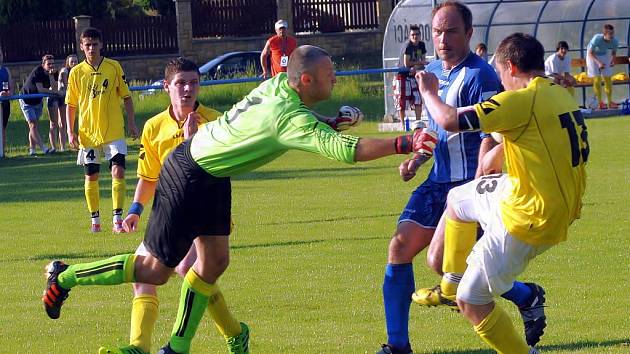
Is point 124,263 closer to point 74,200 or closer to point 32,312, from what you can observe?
point 32,312

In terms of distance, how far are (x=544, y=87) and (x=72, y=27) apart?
4095 centimetres

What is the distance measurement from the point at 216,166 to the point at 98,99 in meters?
8.61

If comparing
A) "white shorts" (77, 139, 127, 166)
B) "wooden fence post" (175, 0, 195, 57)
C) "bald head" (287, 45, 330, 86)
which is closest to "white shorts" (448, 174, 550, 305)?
"bald head" (287, 45, 330, 86)

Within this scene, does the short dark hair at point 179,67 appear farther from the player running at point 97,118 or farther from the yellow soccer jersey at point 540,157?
the player running at point 97,118

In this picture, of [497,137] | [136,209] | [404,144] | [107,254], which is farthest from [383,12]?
[404,144]

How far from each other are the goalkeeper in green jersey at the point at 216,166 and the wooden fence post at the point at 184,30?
39597mm

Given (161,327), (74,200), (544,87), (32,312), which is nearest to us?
(544,87)

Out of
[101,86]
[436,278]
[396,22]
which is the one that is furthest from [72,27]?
[436,278]

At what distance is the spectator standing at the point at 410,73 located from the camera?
2789cm

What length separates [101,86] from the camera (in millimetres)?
15391

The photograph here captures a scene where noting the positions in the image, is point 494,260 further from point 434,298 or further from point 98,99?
point 98,99

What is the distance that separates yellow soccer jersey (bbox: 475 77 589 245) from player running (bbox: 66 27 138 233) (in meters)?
8.57

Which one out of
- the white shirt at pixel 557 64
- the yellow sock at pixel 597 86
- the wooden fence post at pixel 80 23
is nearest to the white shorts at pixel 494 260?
the white shirt at pixel 557 64

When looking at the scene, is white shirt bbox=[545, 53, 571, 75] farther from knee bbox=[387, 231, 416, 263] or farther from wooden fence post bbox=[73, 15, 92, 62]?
knee bbox=[387, 231, 416, 263]
